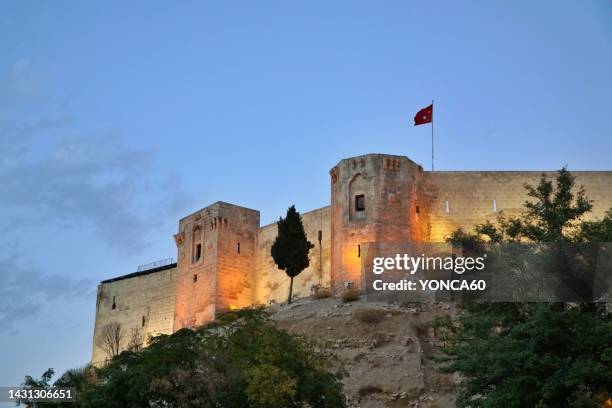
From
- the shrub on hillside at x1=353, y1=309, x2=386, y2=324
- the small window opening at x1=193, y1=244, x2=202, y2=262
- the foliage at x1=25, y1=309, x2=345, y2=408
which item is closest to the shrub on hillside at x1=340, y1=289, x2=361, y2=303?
the shrub on hillside at x1=353, y1=309, x2=386, y2=324

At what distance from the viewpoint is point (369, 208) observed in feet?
126

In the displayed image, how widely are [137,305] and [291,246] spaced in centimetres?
1431

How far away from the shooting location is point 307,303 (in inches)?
1513

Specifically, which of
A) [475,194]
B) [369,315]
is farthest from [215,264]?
[475,194]

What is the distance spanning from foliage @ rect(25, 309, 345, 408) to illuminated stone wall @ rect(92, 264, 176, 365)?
84.3 feet

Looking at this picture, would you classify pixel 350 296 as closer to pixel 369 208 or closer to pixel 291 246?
pixel 369 208

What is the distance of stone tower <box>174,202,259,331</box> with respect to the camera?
145ft

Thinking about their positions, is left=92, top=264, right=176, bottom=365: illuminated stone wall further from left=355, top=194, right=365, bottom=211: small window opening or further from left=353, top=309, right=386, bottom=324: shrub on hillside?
left=353, top=309, right=386, bottom=324: shrub on hillside

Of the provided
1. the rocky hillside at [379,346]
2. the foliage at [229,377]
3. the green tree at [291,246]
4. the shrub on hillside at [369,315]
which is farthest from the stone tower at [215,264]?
the foliage at [229,377]

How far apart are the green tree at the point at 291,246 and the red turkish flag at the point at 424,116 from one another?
7077 mm

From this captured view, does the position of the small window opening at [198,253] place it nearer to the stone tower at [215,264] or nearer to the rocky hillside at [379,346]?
the stone tower at [215,264]

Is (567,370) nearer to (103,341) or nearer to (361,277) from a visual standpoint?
(361,277)

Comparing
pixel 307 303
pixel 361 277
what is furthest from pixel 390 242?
pixel 307 303

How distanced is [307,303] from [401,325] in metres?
6.19
